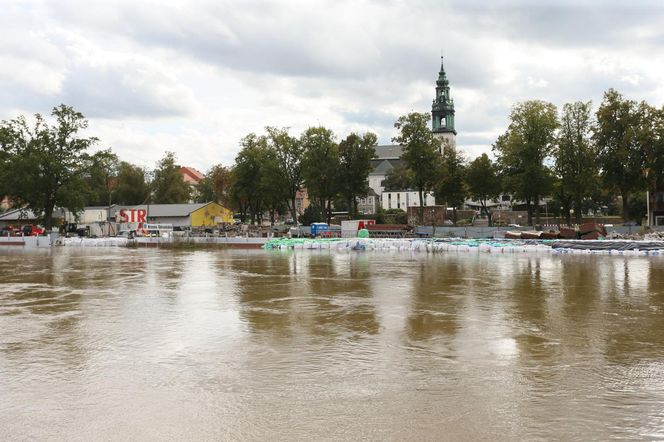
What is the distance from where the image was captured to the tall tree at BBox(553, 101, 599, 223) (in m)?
56.8

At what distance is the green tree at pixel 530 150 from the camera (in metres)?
58.8

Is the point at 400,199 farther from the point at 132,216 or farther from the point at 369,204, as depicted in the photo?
the point at 132,216

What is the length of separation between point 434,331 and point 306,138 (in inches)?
2374

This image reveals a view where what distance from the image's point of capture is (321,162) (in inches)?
2731

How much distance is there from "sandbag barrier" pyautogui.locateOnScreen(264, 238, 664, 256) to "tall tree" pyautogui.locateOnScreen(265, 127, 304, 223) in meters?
27.1

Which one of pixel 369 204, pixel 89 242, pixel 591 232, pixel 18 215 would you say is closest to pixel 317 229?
pixel 89 242

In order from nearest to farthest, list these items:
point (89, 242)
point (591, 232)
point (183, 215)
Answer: point (591, 232), point (89, 242), point (183, 215)

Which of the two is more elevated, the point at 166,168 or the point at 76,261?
the point at 166,168

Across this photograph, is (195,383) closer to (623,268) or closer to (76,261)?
(623,268)

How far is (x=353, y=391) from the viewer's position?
26.8 ft

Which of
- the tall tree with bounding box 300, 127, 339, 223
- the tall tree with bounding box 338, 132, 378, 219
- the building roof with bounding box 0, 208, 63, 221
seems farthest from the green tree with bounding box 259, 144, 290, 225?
the building roof with bounding box 0, 208, 63, 221

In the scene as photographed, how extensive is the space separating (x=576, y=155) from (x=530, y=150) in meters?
4.72

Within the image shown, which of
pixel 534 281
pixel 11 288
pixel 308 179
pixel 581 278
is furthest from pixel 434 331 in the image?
pixel 308 179

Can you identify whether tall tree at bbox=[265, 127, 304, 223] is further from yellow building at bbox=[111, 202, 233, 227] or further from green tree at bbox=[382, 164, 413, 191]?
green tree at bbox=[382, 164, 413, 191]
